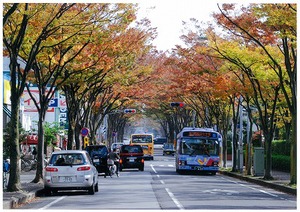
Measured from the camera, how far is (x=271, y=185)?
2981 centimetres

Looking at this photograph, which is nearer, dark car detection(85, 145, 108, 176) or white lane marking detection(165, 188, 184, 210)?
white lane marking detection(165, 188, 184, 210)

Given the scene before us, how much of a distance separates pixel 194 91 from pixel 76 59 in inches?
738

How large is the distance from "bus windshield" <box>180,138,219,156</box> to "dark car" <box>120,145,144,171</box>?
18.8 feet

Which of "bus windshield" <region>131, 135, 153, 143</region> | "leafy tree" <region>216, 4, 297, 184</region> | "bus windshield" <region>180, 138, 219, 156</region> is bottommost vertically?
"bus windshield" <region>180, 138, 219, 156</region>

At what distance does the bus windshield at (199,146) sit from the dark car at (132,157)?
574 centimetres

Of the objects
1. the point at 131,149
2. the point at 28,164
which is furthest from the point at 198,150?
the point at 28,164

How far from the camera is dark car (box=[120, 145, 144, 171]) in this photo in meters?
45.7

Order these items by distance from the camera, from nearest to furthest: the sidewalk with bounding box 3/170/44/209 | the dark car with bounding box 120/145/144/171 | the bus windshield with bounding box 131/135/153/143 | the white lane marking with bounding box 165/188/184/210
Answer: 1. the white lane marking with bounding box 165/188/184/210
2. the sidewalk with bounding box 3/170/44/209
3. the dark car with bounding box 120/145/144/171
4. the bus windshield with bounding box 131/135/153/143

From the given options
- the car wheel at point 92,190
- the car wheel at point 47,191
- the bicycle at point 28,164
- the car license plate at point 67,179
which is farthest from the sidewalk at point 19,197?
the bicycle at point 28,164

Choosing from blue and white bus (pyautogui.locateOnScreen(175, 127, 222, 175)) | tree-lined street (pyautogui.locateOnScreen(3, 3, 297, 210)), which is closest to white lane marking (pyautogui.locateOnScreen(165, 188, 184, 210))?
tree-lined street (pyautogui.locateOnScreen(3, 3, 297, 210))

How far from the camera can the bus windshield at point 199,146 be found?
1591 inches

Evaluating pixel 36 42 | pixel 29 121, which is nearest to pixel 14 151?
pixel 36 42

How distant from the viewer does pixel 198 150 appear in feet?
133

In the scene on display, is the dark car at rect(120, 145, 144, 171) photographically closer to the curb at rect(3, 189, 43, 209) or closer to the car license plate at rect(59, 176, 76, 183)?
the curb at rect(3, 189, 43, 209)
